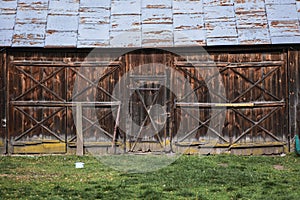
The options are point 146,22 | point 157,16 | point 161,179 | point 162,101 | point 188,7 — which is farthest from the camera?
point 188,7

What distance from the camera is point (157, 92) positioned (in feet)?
58.2

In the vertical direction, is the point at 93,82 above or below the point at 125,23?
below

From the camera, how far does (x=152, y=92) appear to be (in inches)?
699

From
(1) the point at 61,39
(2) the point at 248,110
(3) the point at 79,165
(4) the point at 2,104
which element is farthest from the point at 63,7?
(2) the point at 248,110

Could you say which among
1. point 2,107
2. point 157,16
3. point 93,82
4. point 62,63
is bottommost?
point 2,107

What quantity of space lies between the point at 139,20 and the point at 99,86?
2653 mm

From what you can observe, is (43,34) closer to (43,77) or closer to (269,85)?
(43,77)

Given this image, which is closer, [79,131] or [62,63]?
[79,131]

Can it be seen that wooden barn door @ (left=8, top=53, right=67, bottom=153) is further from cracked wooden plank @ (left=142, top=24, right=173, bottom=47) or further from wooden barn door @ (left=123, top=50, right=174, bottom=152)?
cracked wooden plank @ (left=142, top=24, right=173, bottom=47)

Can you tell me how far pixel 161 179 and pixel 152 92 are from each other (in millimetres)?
5126

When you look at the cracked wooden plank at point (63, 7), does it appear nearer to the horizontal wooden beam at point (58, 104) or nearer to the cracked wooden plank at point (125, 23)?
the cracked wooden plank at point (125, 23)

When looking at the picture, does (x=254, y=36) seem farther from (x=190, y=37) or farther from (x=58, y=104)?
(x=58, y=104)

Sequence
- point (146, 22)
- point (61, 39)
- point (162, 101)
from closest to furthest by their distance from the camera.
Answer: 1. point (162, 101)
2. point (61, 39)
3. point (146, 22)

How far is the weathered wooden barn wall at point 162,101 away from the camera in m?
17.6
